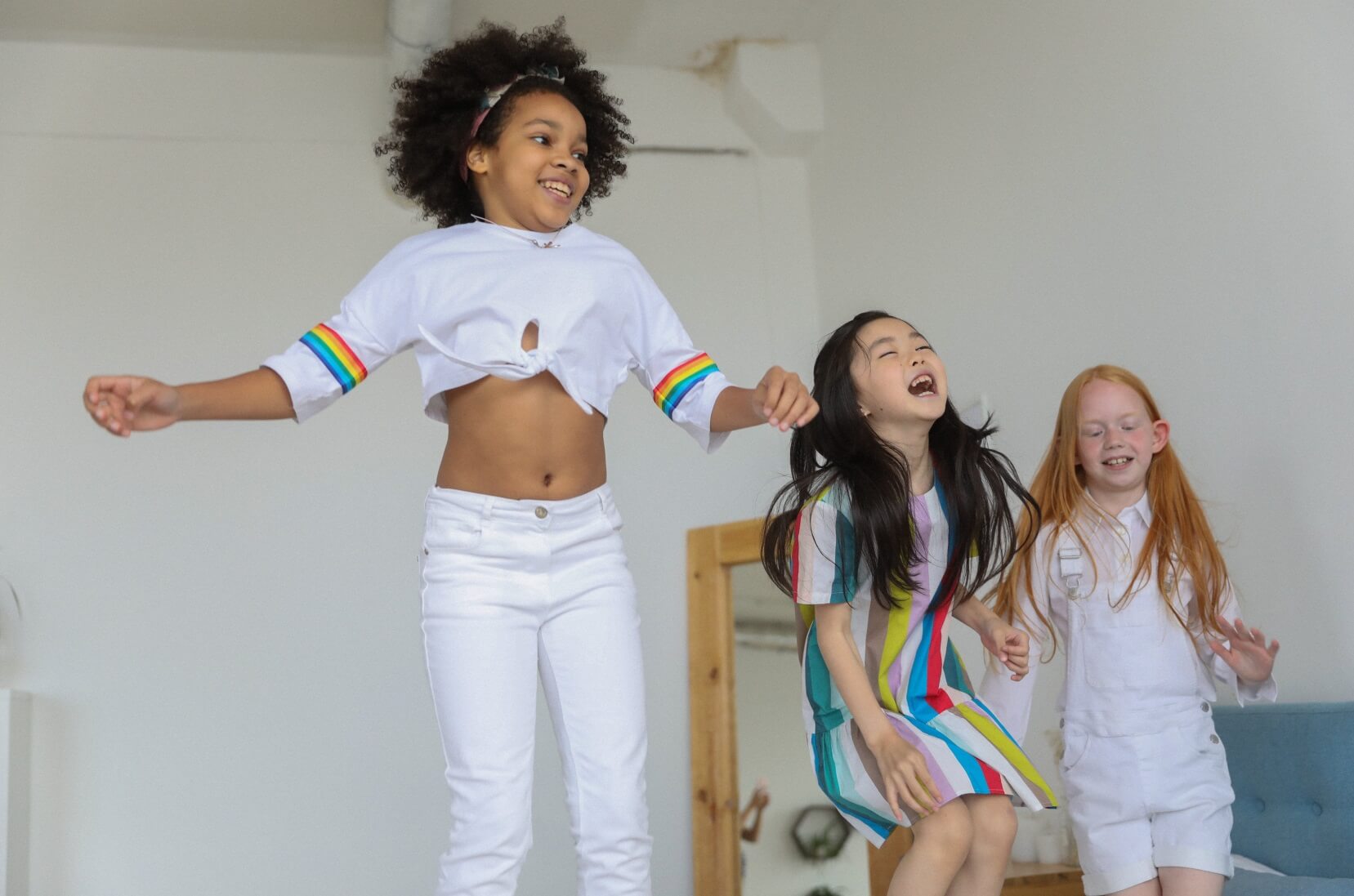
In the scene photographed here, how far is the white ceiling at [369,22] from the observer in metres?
4.00

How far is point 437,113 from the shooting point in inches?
86.8

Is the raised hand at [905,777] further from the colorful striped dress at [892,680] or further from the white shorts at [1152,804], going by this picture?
the white shorts at [1152,804]

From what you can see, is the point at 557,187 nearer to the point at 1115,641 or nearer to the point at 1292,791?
the point at 1115,641

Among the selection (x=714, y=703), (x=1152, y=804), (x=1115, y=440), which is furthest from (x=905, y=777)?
(x=714, y=703)

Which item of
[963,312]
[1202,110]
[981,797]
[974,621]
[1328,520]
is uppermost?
[1202,110]

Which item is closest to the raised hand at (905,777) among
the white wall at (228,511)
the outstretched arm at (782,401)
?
the outstretched arm at (782,401)

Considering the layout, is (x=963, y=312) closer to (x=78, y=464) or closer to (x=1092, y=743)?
(x=1092, y=743)

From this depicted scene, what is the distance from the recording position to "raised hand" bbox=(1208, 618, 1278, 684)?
7.06ft

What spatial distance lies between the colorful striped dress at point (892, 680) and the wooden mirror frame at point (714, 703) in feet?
6.13

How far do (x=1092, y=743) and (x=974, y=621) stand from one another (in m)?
0.38

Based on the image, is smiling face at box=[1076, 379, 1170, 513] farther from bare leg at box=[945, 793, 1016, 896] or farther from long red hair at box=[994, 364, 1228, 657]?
bare leg at box=[945, 793, 1016, 896]

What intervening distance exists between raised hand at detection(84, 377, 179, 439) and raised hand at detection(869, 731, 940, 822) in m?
0.99

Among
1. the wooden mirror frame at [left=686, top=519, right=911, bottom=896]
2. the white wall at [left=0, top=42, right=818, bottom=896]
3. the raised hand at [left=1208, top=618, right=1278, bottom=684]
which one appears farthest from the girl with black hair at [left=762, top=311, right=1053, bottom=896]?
the white wall at [left=0, top=42, right=818, bottom=896]

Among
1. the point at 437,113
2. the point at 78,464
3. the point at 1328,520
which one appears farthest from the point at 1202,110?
the point at 78,464
